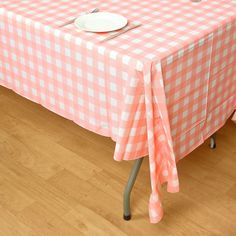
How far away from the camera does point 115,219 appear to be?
1855 millimetres

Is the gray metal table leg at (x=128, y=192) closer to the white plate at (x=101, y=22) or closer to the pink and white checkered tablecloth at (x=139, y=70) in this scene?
the pink and white checkered tablecloth at (x=139, y=70)

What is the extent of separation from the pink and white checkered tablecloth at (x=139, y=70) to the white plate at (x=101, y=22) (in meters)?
0.03

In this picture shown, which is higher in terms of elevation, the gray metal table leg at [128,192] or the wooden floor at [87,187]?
the gray metal table leg at [128,192]

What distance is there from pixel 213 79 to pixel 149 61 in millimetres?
378

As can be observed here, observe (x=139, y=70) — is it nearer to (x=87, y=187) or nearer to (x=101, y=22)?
(x=101, y=22)

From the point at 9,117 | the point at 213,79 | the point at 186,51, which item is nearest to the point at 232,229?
the point at 213,79

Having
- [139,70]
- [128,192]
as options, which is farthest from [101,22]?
[128,192]

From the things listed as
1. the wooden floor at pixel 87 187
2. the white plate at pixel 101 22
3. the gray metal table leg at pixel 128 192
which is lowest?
the wooden floor at pixel 87 187

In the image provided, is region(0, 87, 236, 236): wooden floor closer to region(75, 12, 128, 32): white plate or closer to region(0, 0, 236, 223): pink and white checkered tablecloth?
region(0, 0, 236, 223): pink and white checkered tablecloth

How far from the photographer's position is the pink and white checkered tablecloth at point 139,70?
1494mm

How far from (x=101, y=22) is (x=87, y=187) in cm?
71

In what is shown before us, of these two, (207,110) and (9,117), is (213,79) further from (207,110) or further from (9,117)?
(9,117)

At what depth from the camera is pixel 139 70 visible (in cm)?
143

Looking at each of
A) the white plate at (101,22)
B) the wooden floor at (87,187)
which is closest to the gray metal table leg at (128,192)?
the wooden floor at (87,187)
